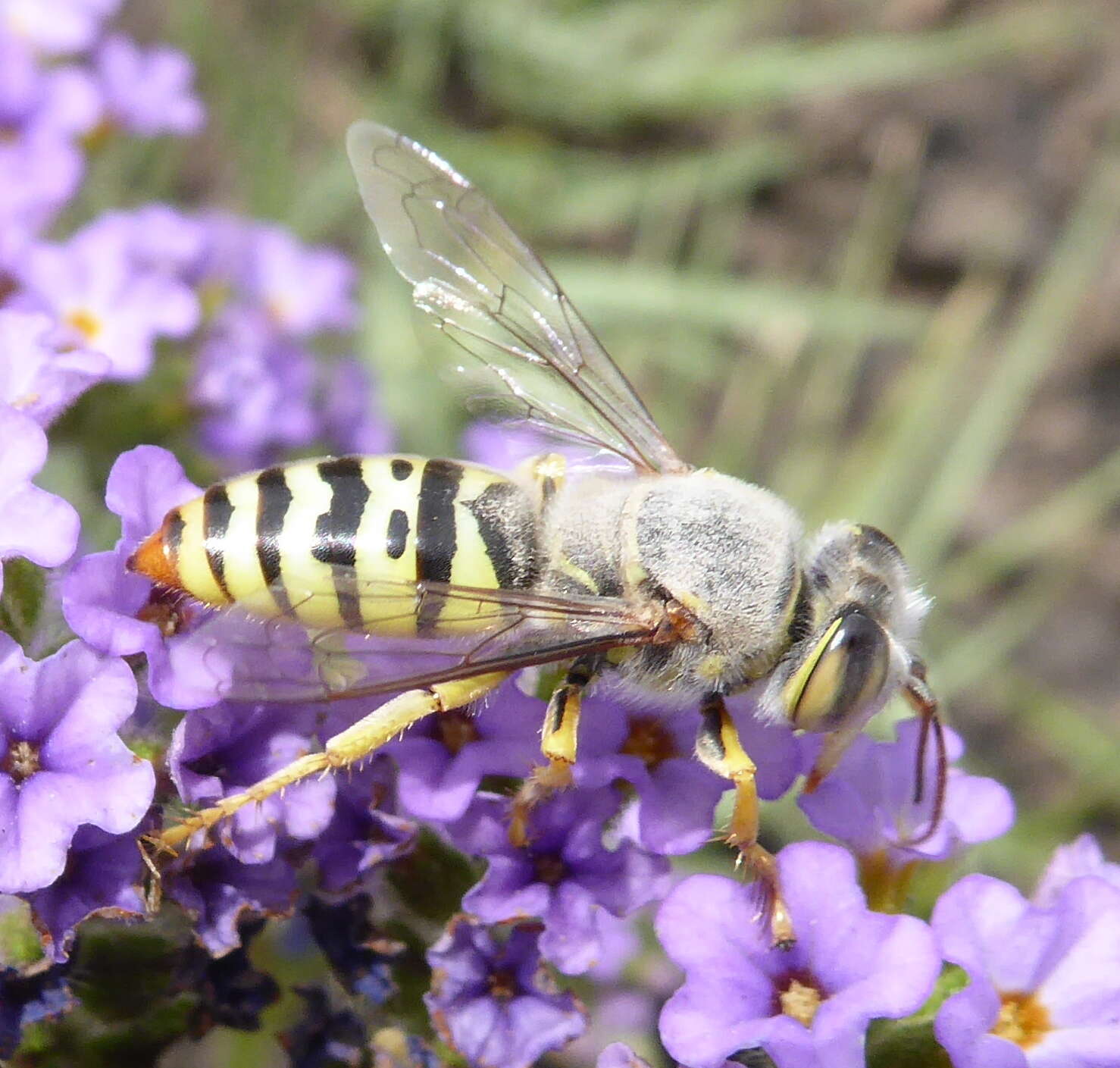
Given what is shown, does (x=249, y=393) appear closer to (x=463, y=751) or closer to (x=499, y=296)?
(x=499, y=296)

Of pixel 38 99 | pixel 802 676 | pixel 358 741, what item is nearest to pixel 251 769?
pixel 358 741

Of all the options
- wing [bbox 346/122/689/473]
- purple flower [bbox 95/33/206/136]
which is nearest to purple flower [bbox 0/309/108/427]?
wing [bbox 346/122/689/473]

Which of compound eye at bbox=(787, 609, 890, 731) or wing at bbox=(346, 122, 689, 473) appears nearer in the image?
compound eye at bbox=(787, 609, 890, 731)

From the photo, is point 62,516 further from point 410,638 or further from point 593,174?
point 593,174

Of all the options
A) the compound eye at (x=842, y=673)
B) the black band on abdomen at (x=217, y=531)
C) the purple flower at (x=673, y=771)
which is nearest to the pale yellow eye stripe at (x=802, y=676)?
the compound eye at (x=842, y=673)

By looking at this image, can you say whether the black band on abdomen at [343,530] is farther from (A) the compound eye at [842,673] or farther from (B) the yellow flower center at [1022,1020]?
(B) the yellow flower center at [1022,1020]

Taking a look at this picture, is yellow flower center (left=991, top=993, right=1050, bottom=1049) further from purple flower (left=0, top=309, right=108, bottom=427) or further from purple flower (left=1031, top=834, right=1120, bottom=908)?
purple flower (left=0, top=309, right=108, bottom=427)

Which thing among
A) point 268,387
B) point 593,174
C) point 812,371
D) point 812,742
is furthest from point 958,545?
point 812,742
